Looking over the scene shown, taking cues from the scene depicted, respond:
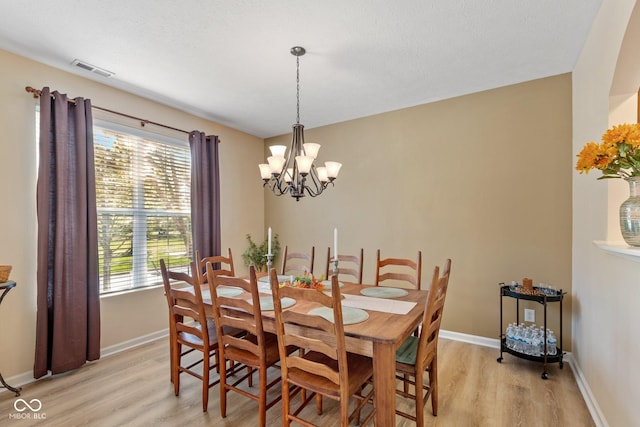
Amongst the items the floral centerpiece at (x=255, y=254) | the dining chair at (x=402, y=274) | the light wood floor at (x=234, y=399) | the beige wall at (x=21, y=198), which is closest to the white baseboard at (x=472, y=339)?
the light wood floor at (x=234, y=399)

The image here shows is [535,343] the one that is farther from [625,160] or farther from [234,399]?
[234,399]

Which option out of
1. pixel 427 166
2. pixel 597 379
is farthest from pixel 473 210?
pixel 597 379

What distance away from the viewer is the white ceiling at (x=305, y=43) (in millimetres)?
2061

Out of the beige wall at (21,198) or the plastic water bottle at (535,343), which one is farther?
the plastic water bottle at (535,343)

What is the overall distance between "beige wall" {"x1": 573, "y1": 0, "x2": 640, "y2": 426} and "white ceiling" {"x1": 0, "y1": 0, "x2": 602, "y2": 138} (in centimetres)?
37

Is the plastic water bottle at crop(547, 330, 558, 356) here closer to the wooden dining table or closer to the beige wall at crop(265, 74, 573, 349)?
the beige wall at crop(265, 74, 573, 349)

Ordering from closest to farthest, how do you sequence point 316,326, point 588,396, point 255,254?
point 316,326 → point 588,396 → point 255,254

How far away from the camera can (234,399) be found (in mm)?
2367

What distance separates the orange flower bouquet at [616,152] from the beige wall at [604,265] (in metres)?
0.48

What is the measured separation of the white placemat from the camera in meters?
2.07

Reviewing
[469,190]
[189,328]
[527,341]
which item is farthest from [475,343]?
[189,328]

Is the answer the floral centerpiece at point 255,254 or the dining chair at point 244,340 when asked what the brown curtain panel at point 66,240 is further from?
the floral centerpiece at point 255,254

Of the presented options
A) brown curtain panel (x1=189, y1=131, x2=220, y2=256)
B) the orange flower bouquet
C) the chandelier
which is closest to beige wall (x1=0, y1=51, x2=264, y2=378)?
brown curtain panel (x1=189, y1=131, x2=220, y2=256)
